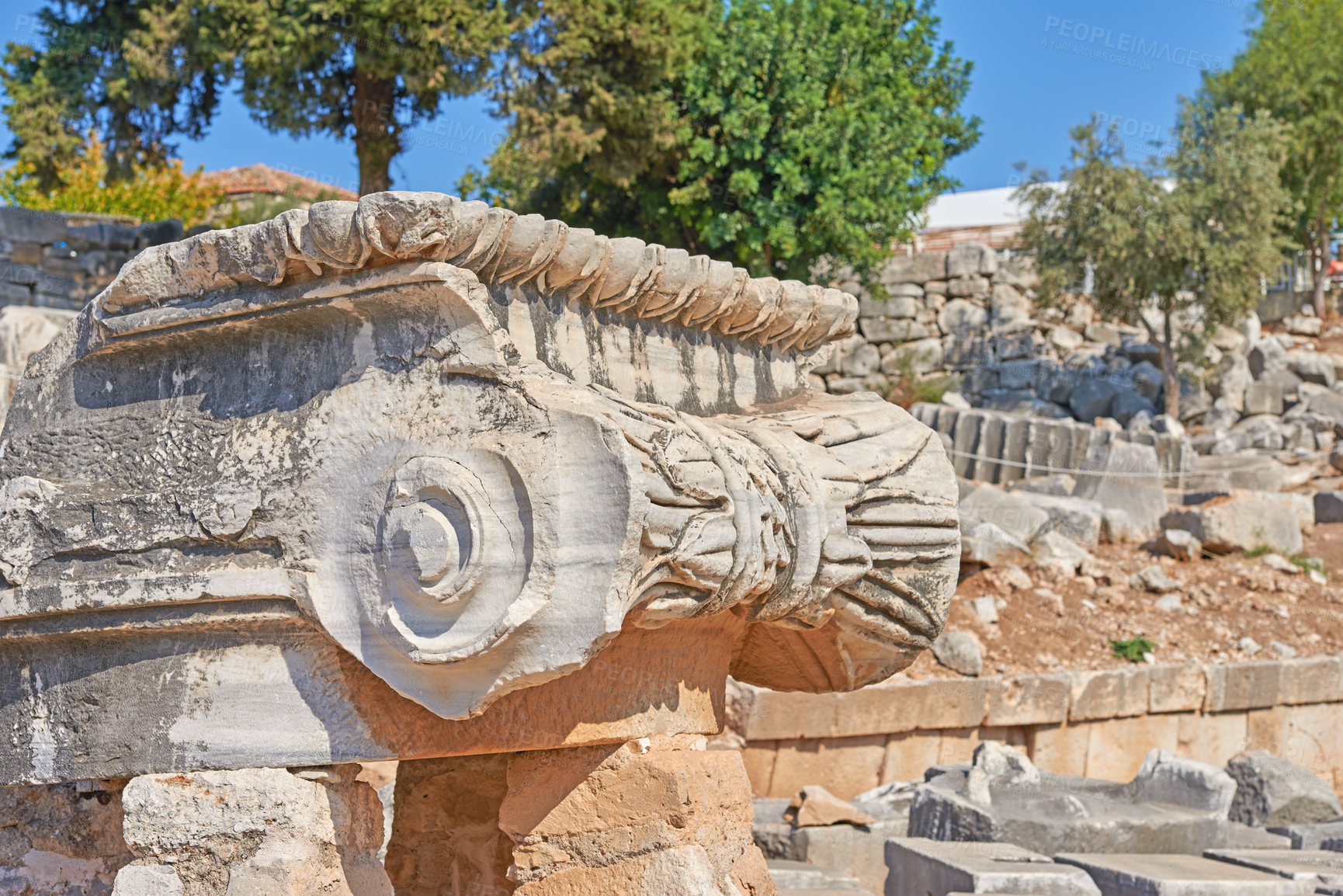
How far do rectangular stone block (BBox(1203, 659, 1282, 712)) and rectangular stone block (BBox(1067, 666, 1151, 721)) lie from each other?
495 millimetres

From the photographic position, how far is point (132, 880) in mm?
2584

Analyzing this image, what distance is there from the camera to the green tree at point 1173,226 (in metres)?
18.0

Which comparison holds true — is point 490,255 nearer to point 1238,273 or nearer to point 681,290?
point 681,290

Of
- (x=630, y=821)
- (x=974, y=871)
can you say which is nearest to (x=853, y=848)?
(x=974, y=871)

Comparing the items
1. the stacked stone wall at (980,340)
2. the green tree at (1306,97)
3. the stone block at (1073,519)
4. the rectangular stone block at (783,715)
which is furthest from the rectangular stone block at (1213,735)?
the green tree at (1306,97)

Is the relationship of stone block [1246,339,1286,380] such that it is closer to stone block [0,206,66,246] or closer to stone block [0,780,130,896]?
stone block [0,206,66,246]

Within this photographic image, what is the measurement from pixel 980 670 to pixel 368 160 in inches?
259

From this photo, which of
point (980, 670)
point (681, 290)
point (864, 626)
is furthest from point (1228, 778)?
point (681, 290)

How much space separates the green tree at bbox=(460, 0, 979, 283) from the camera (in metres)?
11.5

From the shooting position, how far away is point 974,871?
4.32 metres

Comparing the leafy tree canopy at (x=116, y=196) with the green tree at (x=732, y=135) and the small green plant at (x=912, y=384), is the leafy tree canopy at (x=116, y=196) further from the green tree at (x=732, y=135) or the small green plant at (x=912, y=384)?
the small green plant at (x=912, y=384)

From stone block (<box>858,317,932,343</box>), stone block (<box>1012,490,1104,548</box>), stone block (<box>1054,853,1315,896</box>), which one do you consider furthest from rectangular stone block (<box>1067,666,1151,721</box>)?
stone block (<box>858,317,932,343</box>)

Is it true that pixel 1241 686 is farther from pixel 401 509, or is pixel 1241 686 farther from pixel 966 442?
pixel 401 509

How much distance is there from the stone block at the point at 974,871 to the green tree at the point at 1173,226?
14.6 m
